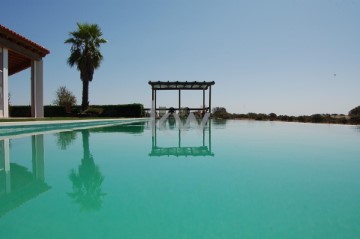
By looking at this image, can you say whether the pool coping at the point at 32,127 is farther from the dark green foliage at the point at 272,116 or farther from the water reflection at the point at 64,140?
the dark green foliage at the point at 272,116

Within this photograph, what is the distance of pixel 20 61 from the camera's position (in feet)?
44.6

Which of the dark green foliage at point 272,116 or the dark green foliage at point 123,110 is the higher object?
the dark green foliage at point 123,110

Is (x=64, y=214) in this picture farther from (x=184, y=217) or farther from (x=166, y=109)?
(x=166, y=109)

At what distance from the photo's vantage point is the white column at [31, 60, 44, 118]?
40.2 feet

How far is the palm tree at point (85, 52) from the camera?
2111cm

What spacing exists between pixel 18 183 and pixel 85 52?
20794mm

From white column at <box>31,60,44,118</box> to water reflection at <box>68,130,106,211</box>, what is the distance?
10.6 m

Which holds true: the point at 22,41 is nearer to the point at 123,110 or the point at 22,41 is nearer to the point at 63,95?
the point at 123,110

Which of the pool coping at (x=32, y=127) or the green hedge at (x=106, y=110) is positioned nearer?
the pool coping at (x=32, y=127)

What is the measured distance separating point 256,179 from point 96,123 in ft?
40.6

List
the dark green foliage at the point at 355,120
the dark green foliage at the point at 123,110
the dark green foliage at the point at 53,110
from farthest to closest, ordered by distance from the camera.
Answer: the dark green foliage at the point at 123,110, the dark green foliage at the point at 53,110, the dark green foliage at the point at 355,120

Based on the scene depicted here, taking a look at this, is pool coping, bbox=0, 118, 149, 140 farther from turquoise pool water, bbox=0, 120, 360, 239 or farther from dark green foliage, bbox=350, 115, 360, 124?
dark green foliage, bbox=350, 115, 360, 124

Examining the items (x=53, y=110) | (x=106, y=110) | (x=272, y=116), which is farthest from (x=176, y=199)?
(x=53, y=110)

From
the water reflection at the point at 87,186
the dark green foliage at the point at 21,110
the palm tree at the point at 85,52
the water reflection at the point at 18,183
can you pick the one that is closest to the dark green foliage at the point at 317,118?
the palm tree at the point at 85,52
